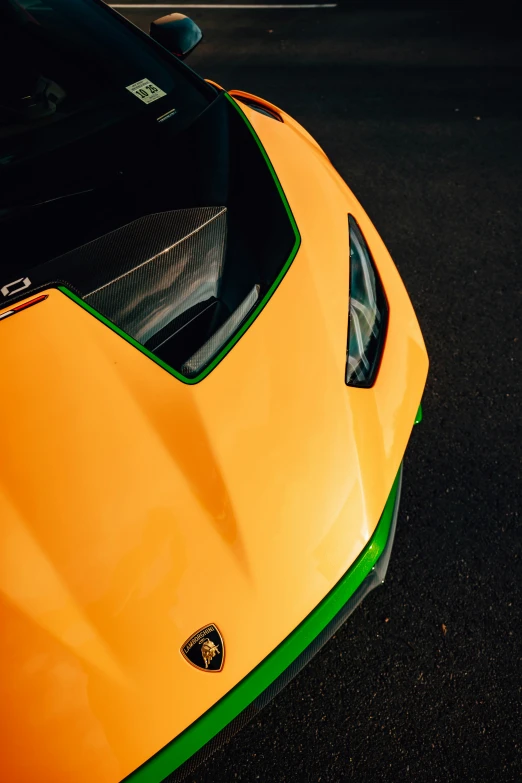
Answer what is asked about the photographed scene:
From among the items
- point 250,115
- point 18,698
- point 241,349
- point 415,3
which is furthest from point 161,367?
point 415,3

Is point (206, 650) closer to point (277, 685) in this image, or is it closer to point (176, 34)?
point (277, 685)

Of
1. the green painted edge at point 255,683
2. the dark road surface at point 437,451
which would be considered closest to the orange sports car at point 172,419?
the green painted edge at point 255,683

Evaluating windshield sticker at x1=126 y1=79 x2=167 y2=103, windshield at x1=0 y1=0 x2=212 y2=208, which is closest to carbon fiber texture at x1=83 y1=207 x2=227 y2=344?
windshield at x1=0 y1=0 x2=212 y2=208

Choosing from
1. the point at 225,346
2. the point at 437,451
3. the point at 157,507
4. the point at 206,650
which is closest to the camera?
the point at 206,650

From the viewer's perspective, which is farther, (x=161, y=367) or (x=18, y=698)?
(x=161, y=367)

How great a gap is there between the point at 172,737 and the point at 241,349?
96cm

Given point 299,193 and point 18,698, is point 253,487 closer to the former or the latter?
point 18,698

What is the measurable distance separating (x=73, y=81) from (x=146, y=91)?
27 cm

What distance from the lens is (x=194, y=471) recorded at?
1.59m

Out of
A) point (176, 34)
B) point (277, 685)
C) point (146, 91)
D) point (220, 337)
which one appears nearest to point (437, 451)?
point (220, 337)

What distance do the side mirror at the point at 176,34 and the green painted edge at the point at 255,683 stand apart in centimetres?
231

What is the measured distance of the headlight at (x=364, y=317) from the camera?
6.06 ft

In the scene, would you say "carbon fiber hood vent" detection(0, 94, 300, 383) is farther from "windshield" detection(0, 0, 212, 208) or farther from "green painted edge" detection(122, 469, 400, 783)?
"green painted edge" detection(122, 469, 400, 783)

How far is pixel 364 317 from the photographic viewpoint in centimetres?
196
